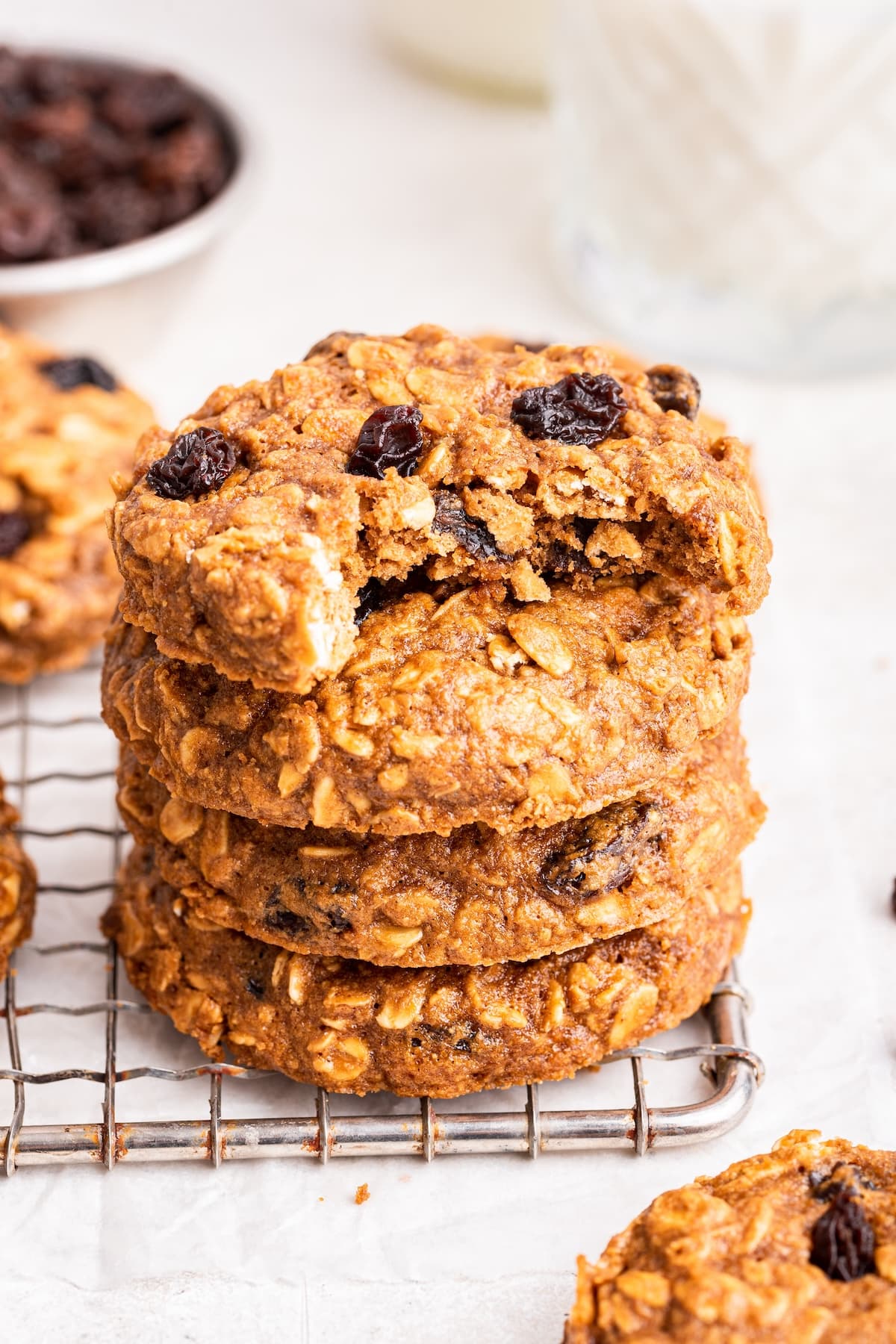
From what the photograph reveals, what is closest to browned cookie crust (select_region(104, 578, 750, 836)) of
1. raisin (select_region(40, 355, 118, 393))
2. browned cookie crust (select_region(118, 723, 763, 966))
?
browned cookie crust (select_region(118, 723, 763, 966))

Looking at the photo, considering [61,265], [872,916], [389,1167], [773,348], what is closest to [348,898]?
[389,1167]

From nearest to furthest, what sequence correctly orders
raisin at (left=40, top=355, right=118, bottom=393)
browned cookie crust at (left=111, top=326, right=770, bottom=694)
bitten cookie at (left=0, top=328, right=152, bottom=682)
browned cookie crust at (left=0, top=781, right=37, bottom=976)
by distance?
1. browned cookie crust at (left=111, top=326, right=770, bottom=694)
2. browned cookie crust at (left=0, top=781, right=37, bottom=976)
3. bitten cookie at (left=0, top=328, right=152, bottom=682)
4. raisin at (left=40, top=355, right=118, bottom=393)

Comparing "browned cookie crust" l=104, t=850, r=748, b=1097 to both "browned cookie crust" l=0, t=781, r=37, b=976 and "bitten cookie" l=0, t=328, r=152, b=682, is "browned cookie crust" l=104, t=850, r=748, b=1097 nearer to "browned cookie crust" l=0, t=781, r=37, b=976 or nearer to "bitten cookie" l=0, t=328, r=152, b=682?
"browned cookie crust" l=0, t=781, r=37, b=976

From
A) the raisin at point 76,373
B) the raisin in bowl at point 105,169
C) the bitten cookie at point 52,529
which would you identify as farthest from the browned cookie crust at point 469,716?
the raisin in bowl at point 105,169

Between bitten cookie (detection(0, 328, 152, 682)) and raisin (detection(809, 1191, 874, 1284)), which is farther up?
raisin (detection(809, 1191, 874, 1284))

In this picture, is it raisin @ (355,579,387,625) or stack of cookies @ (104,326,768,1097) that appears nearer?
stack of cookies @ (104,326,768,1097)

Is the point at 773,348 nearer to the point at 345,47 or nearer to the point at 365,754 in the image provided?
the point at 345,47

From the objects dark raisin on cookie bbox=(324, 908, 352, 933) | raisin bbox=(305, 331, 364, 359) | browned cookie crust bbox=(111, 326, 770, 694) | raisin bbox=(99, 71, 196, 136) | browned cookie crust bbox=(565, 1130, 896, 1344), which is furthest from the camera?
raisin bbox=(99, 71, 196, 136)
